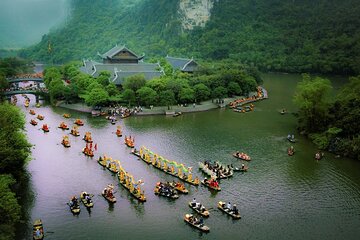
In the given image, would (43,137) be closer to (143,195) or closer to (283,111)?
(143,195)

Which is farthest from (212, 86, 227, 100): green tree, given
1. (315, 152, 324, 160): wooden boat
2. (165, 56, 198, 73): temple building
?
(315, 152, 324, 160): wooden boat

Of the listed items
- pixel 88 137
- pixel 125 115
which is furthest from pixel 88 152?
pixel 125 115

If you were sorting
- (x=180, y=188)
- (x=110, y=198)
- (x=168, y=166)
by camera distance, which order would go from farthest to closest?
(x=168, y=166)
(x=180, y=188)
(x=110, y=198)

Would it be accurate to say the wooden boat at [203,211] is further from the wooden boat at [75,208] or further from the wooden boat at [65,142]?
the wooden boat at [65,142]

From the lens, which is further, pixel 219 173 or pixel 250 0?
pixel 250 0

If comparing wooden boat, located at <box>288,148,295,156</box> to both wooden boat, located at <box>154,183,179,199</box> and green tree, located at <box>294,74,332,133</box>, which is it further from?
wooden boat, located at <box>154,183,179,199</box>

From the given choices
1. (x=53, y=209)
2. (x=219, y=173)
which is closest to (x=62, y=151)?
(x=53, y=209)

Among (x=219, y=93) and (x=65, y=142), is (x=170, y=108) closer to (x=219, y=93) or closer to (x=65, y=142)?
(x=219, y=93)
